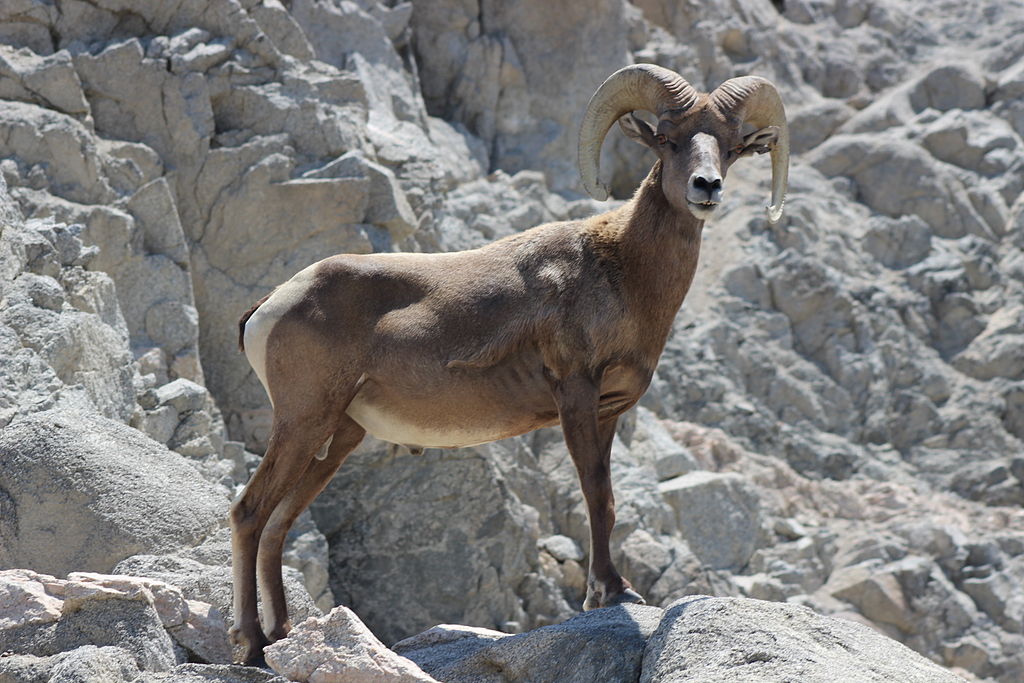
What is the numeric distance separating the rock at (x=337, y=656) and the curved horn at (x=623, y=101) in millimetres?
3301

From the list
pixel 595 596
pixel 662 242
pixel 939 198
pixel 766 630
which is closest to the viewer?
pixel 766 630

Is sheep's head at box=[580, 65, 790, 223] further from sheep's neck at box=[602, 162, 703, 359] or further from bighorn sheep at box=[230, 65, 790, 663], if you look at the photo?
sheep's neck at box=[602, 162, 703, 359]

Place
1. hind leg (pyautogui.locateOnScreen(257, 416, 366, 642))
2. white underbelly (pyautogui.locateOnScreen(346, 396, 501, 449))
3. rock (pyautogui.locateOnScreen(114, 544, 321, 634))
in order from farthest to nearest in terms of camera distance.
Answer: white underbelly (pyautogui.locateOnScreen(346, 396, 501, 449)), rock (pyautogui.locateOnScreen(114, 544, 321, 634)), hind leg (pyautogui.locateOnScreen(257, 416, 366, 642))

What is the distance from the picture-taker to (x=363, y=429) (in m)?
8.37

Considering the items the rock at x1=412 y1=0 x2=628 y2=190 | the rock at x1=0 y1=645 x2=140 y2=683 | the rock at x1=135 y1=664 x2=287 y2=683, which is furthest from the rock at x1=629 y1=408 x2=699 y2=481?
the rock at x1=0 y1=645 x2=140 y2=683

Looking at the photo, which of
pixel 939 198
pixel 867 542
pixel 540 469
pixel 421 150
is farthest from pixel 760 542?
pixel 939 198

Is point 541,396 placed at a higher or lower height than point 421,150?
lower

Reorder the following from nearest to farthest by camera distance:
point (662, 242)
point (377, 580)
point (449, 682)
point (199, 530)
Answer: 1. point (449, 682)
2. point (662, 242)
3. point (199, 530)
4. point (377, 580)

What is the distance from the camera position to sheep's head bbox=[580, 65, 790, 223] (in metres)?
7.85

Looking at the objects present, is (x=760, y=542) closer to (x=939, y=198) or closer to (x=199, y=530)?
(x=939, y=198)

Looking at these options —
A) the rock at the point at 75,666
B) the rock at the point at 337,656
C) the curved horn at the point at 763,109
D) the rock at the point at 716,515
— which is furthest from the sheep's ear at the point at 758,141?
the rock at the point at 716,515

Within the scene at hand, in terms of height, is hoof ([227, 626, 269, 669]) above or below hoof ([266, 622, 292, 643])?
below

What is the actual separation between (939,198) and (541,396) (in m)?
22.9

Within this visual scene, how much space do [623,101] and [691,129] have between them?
2.75 ft
